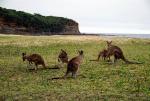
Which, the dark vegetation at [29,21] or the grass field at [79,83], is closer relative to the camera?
the grass field at [79,83]

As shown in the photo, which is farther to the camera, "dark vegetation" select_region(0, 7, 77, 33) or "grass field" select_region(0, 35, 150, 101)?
"dark vegetation" select_region(0, 7, 77, 33)

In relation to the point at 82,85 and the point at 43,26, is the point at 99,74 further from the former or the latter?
the point at 43,26

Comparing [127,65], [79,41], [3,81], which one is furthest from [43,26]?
[3,81]

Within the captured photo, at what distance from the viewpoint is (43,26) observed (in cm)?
8031

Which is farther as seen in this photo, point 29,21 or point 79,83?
point 29,21

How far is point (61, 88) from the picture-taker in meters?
16.1

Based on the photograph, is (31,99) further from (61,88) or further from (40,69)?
(40,69)

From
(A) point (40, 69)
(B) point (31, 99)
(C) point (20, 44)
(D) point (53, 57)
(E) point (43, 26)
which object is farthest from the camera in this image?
(E) point (43, 26)

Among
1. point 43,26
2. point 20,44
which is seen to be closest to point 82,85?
point 20,44

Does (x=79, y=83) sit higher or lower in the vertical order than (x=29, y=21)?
lower

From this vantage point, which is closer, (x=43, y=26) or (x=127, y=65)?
(x=127, y=65)

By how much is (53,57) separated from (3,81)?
10755mm

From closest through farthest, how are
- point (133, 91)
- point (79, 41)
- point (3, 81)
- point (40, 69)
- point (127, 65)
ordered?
point (133, 91)
point (3, 81)
point (40, 69)
point (127, 65)
point (79, 41)

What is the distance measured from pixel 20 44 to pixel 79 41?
7.16 meters
